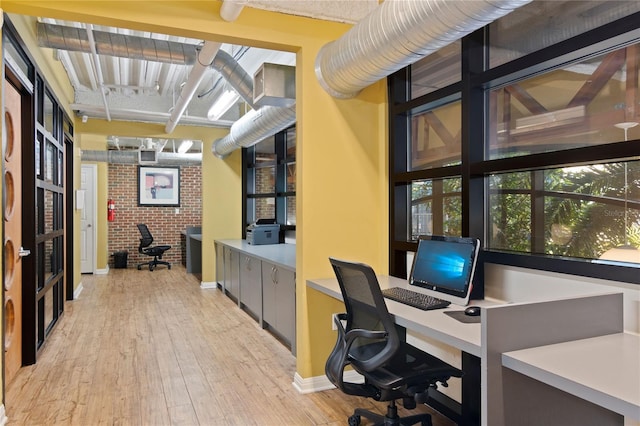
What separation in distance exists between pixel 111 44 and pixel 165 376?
8.75 feet

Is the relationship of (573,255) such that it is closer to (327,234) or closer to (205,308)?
(327,234)

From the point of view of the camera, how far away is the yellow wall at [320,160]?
9.43 feet

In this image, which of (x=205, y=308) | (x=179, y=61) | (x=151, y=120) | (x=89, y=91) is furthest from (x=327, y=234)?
(x=89, y=91)

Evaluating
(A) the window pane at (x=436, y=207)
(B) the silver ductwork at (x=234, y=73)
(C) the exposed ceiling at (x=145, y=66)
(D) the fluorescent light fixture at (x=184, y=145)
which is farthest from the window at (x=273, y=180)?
(A) the window pane at (x=436, y=207)

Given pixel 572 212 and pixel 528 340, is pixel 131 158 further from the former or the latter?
pixel 528 340

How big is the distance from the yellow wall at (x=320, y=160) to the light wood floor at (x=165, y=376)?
1.30 feet

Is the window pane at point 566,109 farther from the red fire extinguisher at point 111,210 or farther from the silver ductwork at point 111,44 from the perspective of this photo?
the red fire extinguisher at point 111,210

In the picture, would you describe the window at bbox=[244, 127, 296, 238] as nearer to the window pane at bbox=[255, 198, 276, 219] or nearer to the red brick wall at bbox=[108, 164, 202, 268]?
the window pane at bbox=[255, 198, 276, 219]

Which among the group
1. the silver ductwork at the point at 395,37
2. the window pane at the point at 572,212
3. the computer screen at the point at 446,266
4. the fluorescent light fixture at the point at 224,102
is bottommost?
the computer screen at the point at 446,266

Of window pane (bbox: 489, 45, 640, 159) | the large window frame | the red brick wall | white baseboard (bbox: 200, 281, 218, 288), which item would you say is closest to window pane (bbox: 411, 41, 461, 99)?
the large window frame

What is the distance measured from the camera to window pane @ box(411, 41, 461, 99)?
9.45 ft

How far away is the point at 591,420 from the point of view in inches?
69.7

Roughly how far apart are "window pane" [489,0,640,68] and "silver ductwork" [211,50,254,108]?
2.29 metres

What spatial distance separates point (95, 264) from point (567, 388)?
884 centimetres
